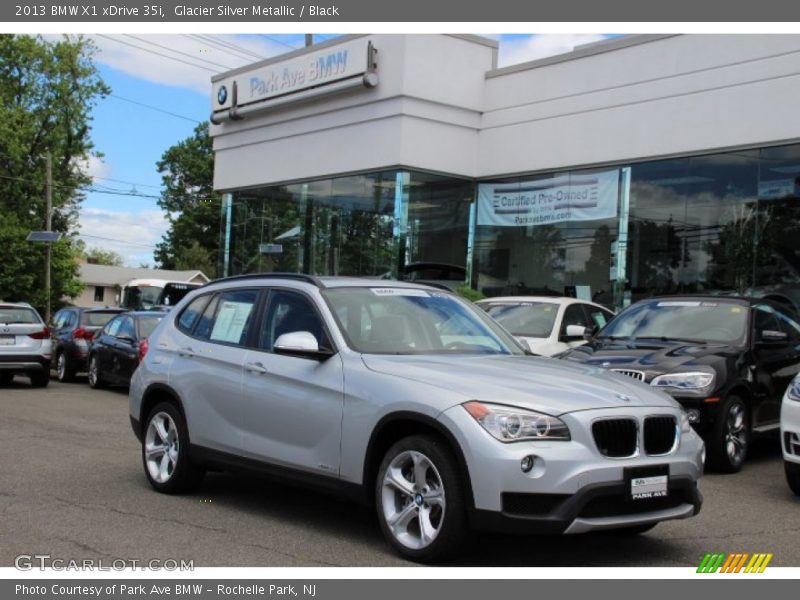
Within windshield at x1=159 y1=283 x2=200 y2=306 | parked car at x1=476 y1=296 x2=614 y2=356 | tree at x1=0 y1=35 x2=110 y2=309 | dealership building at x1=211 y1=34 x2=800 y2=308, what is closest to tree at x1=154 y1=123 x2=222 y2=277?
tree at x1=0 y1=35 x2=110 y2=309

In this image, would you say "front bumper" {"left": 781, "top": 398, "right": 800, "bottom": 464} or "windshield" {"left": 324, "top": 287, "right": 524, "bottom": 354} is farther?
"front bumper" {"left": 781, "top": 398, "right": 800, "bottom": 464}

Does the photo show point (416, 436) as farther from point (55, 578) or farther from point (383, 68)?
point (383, 68)

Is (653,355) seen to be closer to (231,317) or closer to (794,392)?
(794,392)

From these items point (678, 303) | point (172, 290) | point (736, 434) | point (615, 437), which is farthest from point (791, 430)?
point (172, 290)

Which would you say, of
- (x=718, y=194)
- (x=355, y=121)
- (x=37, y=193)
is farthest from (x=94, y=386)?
(x=37, y=193)

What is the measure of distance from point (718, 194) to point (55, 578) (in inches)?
613

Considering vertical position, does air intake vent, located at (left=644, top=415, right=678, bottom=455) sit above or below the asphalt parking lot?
above

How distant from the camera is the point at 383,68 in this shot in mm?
21703

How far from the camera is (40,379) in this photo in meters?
18.1

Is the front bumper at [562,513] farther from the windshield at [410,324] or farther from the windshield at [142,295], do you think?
the windshield at [142,295]

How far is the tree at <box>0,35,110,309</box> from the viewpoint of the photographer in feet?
166

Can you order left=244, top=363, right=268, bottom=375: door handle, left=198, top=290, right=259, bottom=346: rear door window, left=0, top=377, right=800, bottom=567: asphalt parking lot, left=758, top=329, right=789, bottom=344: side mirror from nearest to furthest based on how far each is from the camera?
left=0, top=377, right=800, bottom=567: asphalt parking lot < left=244, top=363, right=268, bottom=375: door handle < left=198, top=290, right=259, bottom=346: rear door window < left=758, top=329, right=789, bottom=344: side mirror

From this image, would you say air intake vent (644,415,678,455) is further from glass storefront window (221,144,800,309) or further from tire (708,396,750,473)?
glass storefront window (221,144,800,309)

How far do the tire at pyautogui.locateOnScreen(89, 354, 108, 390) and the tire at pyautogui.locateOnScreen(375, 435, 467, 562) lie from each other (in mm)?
13372
